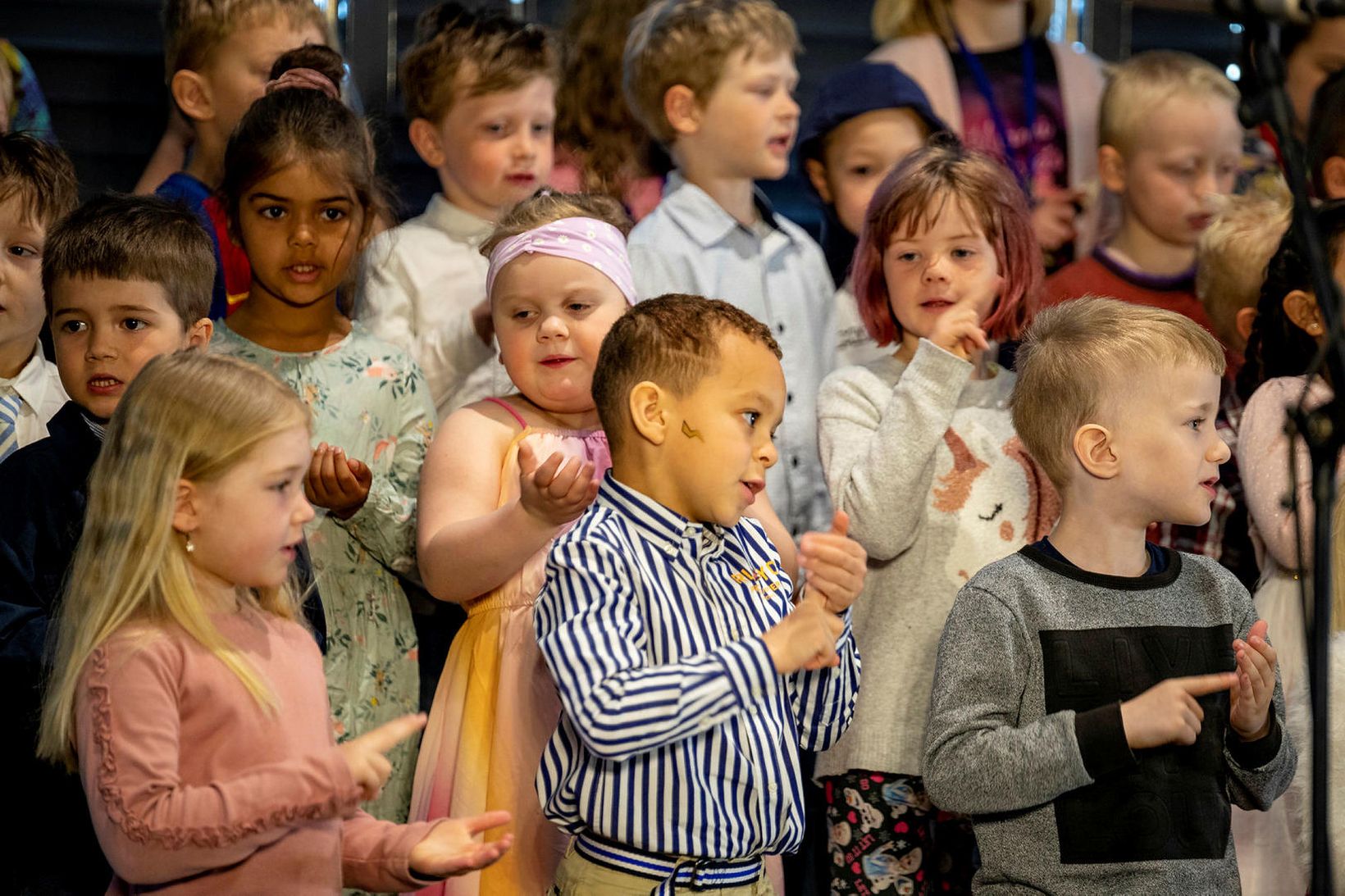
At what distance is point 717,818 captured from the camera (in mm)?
2207

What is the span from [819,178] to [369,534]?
1.58 metres

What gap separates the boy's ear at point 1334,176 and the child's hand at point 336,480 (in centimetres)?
212

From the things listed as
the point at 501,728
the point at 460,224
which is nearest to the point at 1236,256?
the point at 460,224

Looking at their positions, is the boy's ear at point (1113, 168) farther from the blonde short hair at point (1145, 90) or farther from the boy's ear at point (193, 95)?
the boy's ear at point (193, 95)

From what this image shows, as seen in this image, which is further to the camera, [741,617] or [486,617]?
[486,617]

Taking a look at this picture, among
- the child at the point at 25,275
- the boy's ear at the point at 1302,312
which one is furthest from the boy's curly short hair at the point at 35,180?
the boy's ear at the point at 1302,312

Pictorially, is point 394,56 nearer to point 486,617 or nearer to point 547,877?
point 486,617

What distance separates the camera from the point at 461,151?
12.1 feet

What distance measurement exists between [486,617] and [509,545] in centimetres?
22

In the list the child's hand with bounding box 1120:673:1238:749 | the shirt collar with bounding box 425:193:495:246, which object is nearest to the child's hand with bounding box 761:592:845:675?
the child's hand with bounding box 1120:673:1238:749

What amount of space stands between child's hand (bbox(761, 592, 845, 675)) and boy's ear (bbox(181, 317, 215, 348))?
1170mm

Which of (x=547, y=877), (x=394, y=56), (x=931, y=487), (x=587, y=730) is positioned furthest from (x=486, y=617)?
(x=394, y=56)

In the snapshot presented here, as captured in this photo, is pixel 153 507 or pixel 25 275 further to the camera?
pixel 25 275

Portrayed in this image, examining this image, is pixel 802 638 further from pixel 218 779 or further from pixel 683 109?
pixel 683 109
